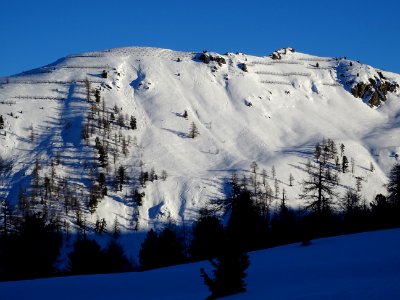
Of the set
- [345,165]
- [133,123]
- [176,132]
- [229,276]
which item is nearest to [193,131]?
[176,132]

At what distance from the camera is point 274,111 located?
184000 millimetres

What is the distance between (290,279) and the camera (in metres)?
19.2

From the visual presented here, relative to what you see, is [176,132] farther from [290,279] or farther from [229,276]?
[229,276]

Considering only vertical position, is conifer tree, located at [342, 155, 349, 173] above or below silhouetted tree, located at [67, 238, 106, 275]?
above

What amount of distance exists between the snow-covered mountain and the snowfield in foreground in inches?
3063

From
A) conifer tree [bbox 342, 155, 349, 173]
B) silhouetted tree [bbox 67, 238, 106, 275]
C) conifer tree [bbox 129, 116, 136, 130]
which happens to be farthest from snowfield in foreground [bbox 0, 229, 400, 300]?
conifer tree [bbox 129, 116, 136, 130]

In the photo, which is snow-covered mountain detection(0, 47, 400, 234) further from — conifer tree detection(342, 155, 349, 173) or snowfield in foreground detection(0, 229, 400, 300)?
snowfield in foreground detection(0, 229, 400, 300)

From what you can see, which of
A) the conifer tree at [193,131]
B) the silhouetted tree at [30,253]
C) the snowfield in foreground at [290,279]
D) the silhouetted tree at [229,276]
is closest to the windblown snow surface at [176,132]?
the conifer tree at [193,131]

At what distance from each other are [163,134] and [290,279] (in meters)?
135

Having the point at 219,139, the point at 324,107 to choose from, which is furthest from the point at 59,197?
the point at 324,107

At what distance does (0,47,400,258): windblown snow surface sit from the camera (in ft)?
395

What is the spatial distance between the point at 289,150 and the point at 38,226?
12283 centimetres

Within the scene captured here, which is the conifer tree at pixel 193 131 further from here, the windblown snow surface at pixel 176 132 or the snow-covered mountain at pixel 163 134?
the windblown snow surface at pixel 176 132

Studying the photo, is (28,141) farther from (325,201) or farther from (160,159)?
A: (325,201)
